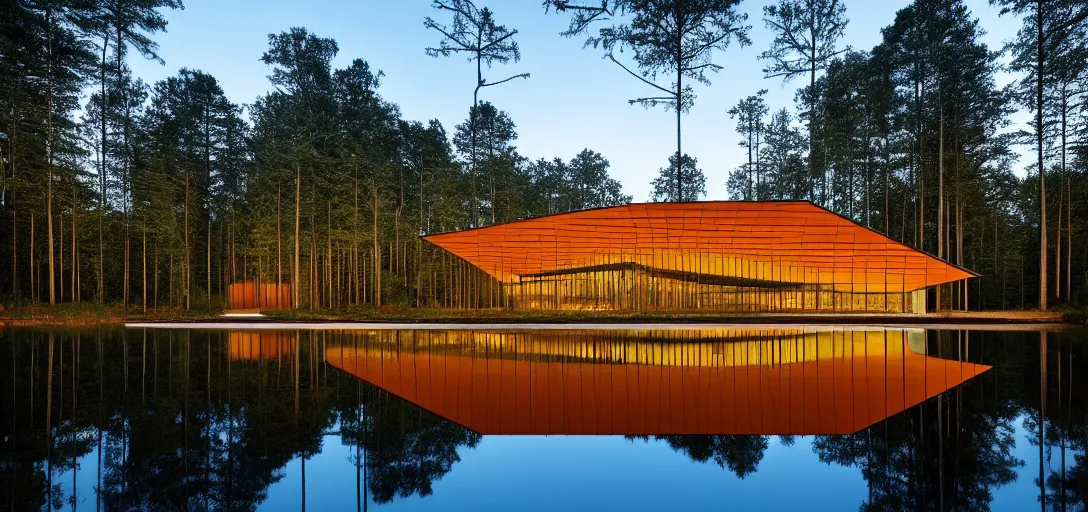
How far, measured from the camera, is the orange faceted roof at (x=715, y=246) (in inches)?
723

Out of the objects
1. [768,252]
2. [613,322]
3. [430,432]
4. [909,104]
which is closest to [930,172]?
[909,104]

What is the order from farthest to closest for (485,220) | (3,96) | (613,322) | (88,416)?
(485,220) → (3,96) → (613,322) → (88,416)

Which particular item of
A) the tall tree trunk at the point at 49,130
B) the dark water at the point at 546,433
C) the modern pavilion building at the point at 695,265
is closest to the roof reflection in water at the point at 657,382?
the dark water at the point at 546,433

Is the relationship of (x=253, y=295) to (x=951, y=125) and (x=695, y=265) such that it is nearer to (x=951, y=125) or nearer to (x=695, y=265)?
(x=695, y=265)

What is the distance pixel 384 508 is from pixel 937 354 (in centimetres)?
1313

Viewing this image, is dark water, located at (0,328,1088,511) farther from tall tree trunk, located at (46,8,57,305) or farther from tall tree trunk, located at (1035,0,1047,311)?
tall tree trunk, located at (46,8,57,305)

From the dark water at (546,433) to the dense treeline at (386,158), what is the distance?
1703cm

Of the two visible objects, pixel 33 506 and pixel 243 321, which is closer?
pixel 33 506

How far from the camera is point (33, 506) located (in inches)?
143

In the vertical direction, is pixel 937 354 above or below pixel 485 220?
below

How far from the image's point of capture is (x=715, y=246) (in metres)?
25.4

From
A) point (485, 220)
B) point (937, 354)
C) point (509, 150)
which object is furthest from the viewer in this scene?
point (509, 150)

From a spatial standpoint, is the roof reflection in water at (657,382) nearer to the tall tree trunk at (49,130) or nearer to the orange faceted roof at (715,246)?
the orange faceted roof at (715,246)

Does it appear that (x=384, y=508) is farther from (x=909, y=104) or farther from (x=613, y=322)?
(x=909, y=104)
